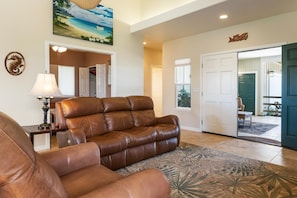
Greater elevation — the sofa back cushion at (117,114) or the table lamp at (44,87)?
the table lamp at (44,87)

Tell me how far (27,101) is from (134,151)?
2.37m

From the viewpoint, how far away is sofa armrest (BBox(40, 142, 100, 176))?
1566 millimetres

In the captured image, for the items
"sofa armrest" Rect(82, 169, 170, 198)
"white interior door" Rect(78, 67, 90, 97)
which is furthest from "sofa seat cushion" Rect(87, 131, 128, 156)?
"white interior door" Rect(78, 67, 90, 97)

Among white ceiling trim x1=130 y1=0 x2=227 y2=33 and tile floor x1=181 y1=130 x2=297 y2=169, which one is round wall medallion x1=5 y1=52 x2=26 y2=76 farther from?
tile floor x1=181 y1=130 x2=297 y2=169

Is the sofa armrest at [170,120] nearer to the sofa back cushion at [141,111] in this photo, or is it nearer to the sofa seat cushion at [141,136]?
the sofa back cushion at [141,111]

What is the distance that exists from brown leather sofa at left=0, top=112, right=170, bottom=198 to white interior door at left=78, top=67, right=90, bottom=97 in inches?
224

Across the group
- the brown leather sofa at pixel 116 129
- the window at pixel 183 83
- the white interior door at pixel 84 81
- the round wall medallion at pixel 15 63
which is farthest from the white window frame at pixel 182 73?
the round wall medallion at pixel 15 63

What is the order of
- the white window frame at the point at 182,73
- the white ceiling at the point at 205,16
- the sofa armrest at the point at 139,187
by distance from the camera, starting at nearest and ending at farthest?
the sofa armrest at the point at 139,187
the white ceiling at the point at 205,16
the white window frame at the point at 182,73

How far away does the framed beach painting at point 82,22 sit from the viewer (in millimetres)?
4148

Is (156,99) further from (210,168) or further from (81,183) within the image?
(81,183)

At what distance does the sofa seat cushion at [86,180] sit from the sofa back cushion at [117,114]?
1.64 metres

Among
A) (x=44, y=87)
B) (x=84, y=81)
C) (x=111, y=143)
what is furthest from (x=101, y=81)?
(x=111, y=143)

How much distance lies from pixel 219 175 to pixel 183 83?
3666 millimetres

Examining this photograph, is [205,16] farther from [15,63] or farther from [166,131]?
[15,63]
